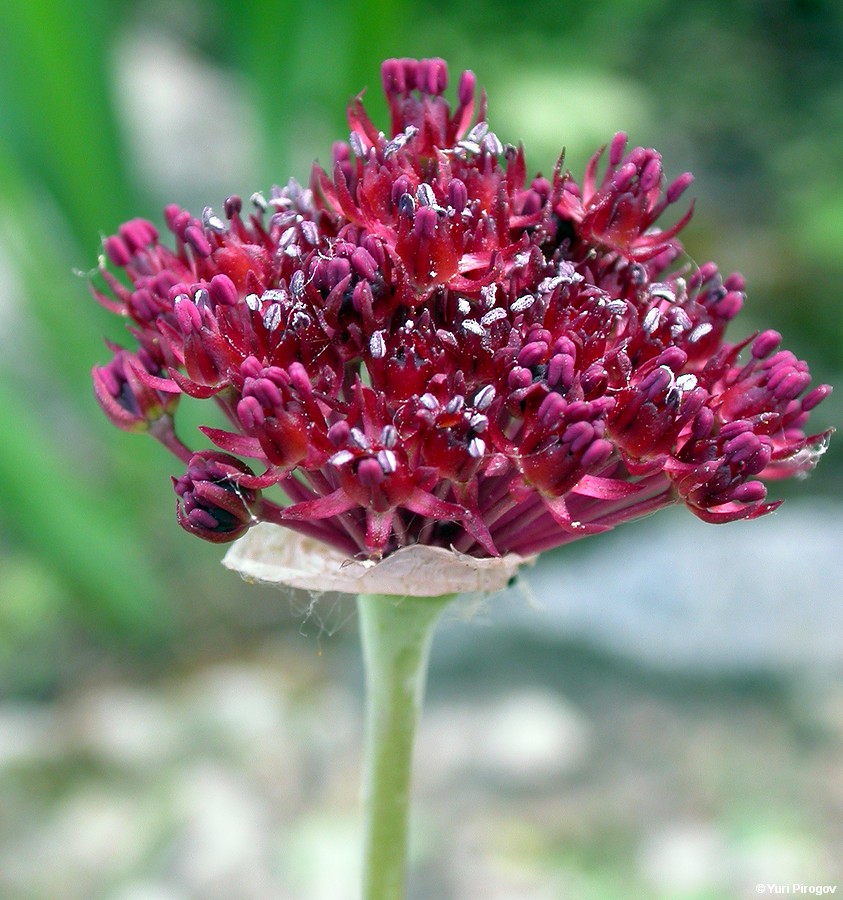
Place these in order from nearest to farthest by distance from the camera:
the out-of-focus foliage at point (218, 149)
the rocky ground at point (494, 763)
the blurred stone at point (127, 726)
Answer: the rocky ground at point (494, 763)
the out-of-focus foliage at point (218, 149)
the blurred stone at point (127, 726)

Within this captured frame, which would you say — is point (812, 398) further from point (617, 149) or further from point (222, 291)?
point (222, 291)

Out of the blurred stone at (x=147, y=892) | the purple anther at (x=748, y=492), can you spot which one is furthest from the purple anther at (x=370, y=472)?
the blurred stone at (x=147, y=892)

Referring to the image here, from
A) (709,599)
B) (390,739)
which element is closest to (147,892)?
(390,739)

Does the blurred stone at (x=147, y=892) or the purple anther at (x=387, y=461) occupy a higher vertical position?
the purple anther at (x=387, y=461)

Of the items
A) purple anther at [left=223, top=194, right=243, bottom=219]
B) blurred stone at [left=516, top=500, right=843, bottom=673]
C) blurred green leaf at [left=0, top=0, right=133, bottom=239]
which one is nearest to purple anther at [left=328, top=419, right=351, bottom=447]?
purple anther at [left=223, top=194, right=243, bottom=219]

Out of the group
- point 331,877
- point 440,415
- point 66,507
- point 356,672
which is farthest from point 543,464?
point 356,672

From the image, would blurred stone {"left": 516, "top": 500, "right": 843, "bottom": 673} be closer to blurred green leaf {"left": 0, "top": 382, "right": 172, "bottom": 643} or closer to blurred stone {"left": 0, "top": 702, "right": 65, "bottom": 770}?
blurred green leaf {"left": 0, "top": 382, "right": 172, "bottom": 643}

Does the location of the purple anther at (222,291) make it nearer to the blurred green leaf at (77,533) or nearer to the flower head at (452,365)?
the flower head at (452,365)

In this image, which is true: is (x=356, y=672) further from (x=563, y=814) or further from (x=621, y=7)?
(x=621, y=7)
